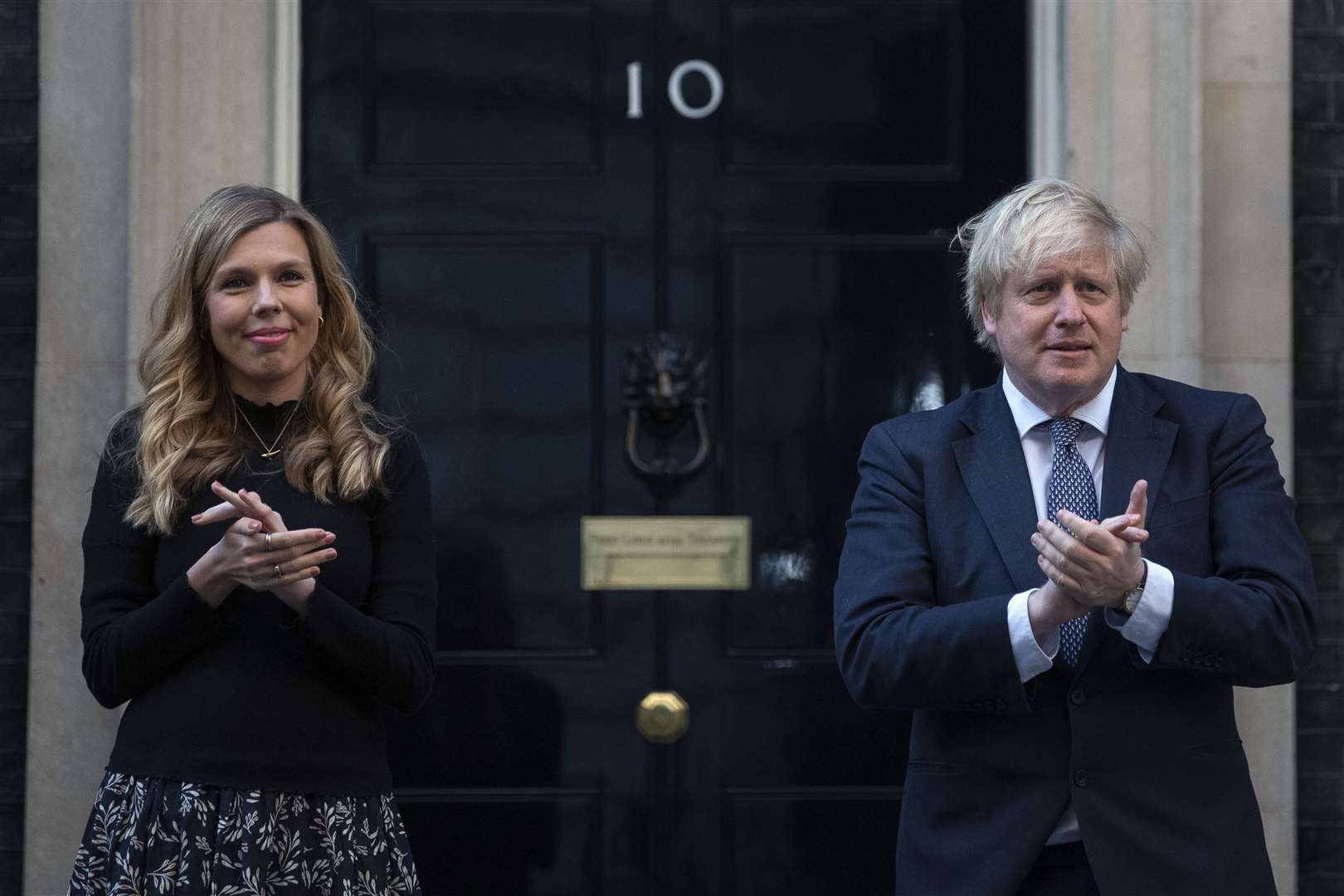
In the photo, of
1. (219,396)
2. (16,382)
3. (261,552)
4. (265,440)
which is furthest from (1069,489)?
(16,382)

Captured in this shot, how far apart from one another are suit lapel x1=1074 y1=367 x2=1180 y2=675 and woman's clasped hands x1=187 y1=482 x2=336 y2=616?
111cm

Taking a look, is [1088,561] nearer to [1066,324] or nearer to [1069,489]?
[1069,489]

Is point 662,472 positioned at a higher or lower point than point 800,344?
lower

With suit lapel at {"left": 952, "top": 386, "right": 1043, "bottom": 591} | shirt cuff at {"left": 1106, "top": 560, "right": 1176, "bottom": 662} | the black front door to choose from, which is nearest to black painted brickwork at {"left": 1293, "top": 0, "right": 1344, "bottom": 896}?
the black front door

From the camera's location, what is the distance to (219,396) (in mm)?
2812

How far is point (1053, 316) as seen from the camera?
2.43 metres

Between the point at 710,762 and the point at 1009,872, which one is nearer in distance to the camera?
the point at 1009,872

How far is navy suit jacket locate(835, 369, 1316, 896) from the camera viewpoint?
2.26 metres

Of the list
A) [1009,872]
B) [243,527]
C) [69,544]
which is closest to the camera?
[1009,872]

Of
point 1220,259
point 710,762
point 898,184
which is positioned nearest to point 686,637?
point 710,762

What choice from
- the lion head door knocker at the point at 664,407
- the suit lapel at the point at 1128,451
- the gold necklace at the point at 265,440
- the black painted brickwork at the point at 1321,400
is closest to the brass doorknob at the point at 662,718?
the lion head door knocker at the point at 664,407

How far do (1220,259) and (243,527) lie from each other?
2.81 metres

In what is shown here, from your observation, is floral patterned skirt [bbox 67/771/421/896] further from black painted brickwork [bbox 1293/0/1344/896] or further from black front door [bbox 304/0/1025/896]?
black painted brickwork [bbox 1293/0/1344/896]

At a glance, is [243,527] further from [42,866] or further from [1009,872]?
[42,866]
